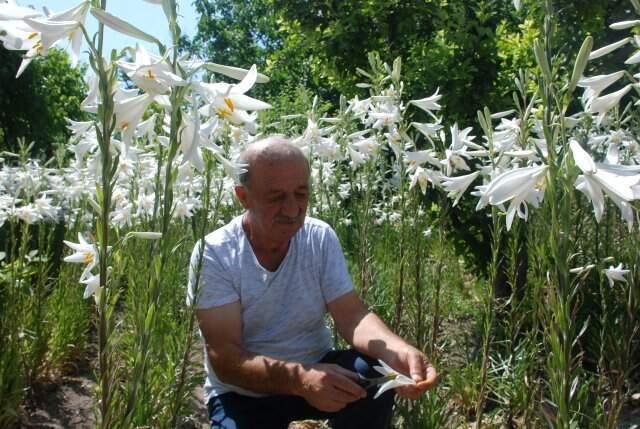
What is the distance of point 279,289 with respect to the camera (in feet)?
8.64

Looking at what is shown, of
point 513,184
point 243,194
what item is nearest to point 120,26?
point 513,184

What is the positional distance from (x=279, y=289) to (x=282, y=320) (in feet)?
0.38

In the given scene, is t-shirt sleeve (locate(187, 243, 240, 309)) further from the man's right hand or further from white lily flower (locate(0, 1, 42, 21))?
white lily flower (locate(0, 1, 42, 21))

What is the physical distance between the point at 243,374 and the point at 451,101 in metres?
2.92

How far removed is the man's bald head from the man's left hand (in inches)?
29.2

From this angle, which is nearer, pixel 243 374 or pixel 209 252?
pixel 243 374

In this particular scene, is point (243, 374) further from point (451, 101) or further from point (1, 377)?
point (451, 101)

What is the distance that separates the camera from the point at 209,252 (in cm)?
264

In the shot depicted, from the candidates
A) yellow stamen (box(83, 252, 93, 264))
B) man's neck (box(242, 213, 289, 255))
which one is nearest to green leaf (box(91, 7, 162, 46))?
yellow stamen (box(83, 252, 93, 264))

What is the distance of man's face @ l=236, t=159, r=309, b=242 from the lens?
2445 mm

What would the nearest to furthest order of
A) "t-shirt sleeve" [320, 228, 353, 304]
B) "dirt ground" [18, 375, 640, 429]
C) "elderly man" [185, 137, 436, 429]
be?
"elderly man" [185, 137, 436, 429], "t-shirt sleeve" [320, 228, 353, 304], "dirt ground" [18, 375, 640, 429]

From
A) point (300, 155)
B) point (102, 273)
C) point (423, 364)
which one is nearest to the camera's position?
point (102, 273)

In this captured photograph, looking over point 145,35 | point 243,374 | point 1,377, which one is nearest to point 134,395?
point 243,374

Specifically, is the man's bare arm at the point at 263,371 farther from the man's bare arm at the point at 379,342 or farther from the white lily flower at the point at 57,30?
the white lily flower at the point at 57,30
